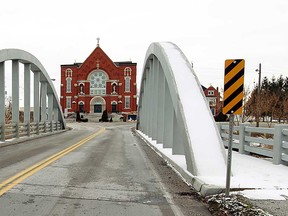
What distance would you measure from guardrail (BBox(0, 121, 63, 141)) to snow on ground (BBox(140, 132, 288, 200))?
1186 cm

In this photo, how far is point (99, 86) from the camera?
7550 centimetres

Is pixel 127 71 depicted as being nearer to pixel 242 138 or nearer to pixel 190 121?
pixel 242 138

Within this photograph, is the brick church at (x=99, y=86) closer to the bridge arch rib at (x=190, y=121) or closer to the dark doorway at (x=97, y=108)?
the dark doorway at (x=97, y=108)

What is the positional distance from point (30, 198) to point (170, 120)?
8.20 metres

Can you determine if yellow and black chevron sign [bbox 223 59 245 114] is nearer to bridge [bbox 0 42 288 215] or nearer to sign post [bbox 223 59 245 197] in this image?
sign post [bbox 223 59 245 197]

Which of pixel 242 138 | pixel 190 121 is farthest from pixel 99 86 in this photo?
pixel 190 121

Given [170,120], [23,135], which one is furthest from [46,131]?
[170,120]

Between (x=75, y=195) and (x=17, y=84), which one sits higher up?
(x=17, y=84)

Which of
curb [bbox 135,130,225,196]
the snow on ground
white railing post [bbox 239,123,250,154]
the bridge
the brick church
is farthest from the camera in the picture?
the brick church

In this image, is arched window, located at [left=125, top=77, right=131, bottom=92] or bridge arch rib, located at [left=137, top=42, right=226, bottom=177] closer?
bridge arch rib, located at [left=137, top=42, right=226, bottom=177]

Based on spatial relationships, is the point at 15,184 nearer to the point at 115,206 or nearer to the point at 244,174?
the point at 115,206

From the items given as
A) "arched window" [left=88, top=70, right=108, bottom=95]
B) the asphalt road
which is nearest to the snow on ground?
the asphalt road

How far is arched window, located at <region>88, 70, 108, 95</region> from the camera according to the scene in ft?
247

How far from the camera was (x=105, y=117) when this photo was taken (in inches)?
2771
